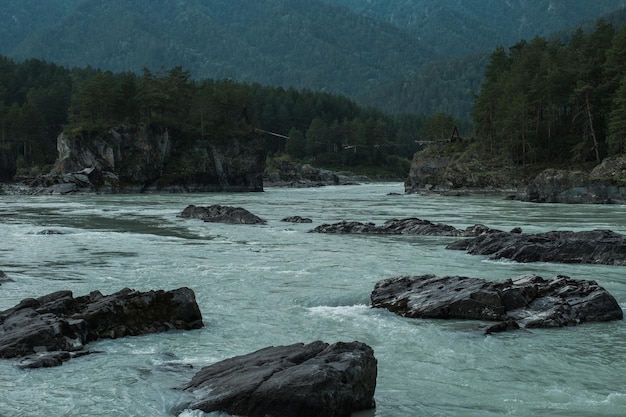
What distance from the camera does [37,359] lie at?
50.8 ft

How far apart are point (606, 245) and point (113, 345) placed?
79.9ft

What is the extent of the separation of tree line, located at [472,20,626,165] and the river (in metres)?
59.6

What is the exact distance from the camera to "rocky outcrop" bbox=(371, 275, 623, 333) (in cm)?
2005

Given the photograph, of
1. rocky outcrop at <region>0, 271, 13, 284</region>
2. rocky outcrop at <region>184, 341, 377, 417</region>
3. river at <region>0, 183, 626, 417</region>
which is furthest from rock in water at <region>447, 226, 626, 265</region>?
rocky outcrop at <region>0, 271, 13, 284</region>

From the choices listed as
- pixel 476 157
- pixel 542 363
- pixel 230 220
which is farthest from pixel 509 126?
pixel 542 363

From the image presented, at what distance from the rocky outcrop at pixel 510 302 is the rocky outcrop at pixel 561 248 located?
31.3 feet

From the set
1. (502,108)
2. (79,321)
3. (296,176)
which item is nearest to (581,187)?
(502,108)

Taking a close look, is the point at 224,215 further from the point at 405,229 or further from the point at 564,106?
the point at 564,106

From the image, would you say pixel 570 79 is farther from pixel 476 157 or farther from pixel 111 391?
pixel 111 391

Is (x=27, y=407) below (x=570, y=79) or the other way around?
below

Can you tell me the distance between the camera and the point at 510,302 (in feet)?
68.8

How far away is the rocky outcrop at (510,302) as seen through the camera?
2005cm

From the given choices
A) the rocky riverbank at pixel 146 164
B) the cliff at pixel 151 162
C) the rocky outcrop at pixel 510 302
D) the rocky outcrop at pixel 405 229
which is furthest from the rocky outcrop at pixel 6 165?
the rocky outcrop at pixel 510 302

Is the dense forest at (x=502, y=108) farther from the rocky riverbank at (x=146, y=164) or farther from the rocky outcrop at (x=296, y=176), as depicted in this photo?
the rocky outcrop at (x=296, y=176)
